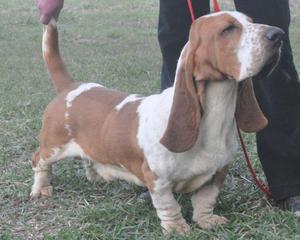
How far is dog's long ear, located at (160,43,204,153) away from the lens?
10.8 feet

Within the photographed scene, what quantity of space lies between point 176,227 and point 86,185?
1045 millimetres

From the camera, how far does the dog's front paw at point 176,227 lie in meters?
3.65

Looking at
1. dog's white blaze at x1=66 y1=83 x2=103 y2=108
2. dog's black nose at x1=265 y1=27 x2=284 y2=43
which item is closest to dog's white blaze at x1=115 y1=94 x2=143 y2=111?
dog's white blaze at x1=66 y1=83 x2=103 y2=108

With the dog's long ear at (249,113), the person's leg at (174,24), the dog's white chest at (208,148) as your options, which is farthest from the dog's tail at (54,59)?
the dog's long ear at (249,113)

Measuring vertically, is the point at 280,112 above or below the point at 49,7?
below

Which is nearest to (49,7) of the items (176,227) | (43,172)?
(43,172)

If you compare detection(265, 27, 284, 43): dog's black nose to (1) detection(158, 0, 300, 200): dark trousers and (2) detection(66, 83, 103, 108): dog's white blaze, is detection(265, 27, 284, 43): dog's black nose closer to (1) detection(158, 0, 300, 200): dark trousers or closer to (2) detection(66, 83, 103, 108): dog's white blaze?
(1) detection(158, 0, 300, 200): dark trousers

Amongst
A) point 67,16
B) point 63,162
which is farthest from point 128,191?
point 67,16

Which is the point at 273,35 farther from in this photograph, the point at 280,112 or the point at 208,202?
the point at 208,202

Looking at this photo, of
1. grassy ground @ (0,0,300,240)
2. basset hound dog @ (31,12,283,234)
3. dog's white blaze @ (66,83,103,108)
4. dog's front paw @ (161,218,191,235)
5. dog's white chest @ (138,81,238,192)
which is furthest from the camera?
dog's white blaze @ (66,83,103,108)

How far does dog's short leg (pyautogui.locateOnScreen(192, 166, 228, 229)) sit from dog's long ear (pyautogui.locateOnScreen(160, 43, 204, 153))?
1.57ft

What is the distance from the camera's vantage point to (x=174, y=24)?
13.4ft

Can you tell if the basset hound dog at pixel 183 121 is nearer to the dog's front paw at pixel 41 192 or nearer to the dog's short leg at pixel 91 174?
the dog's front paw at pixel 41 192

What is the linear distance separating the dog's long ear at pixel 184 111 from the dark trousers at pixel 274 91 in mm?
630
